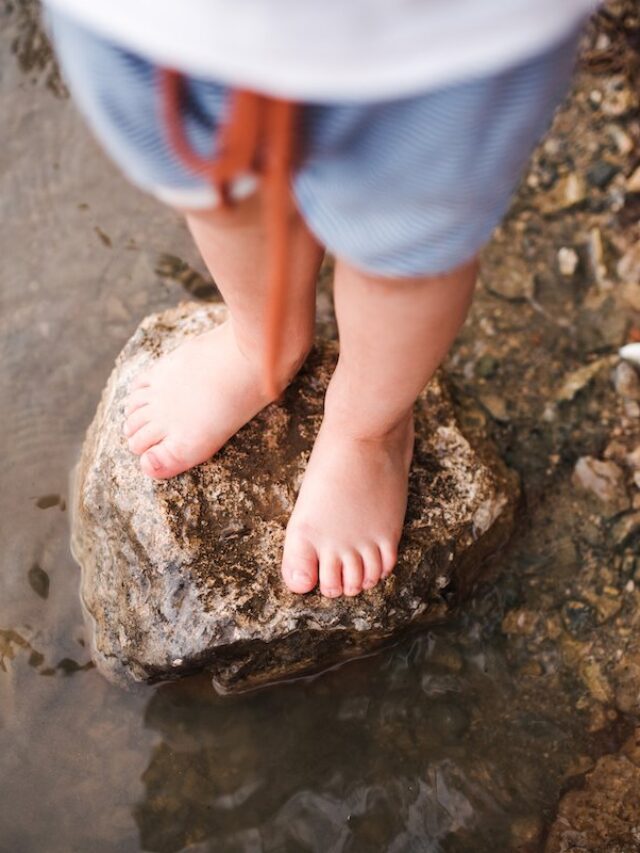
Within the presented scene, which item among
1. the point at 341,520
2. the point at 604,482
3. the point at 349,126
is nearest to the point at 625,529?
Answer: the point at 604,482

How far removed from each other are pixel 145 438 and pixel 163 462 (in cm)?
7

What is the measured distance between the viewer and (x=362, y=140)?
2.28ft

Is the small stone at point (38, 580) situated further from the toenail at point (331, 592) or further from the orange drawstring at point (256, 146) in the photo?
the orange drawstring at point (256, 146)

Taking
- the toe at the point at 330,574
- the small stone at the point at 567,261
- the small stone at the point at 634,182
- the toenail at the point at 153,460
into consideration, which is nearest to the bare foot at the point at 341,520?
the toe at the point at 330,574

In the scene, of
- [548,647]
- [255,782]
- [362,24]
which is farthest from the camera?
[548,647]

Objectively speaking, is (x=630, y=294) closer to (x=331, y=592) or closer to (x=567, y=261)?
(x=567, y=261)

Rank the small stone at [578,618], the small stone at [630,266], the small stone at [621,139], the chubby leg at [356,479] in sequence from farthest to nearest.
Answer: the small stone at [621,139] → the small stone at [630,266] → the small stone at [578,618] → the chubby leg at [356,479]

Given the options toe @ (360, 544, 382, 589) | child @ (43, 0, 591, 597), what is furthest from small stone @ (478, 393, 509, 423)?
child @ (43, 0, 591, 597)

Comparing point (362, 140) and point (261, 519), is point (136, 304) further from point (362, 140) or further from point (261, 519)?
point (362, 140)

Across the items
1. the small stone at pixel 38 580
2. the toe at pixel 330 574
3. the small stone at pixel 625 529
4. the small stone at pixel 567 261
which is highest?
the small stone at pixel 567 261

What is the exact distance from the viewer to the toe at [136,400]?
1.43 metres

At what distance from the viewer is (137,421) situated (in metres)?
1.41

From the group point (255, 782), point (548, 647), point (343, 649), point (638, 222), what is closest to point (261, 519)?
point (343, 649)

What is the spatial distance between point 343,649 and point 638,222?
3.71 ft
